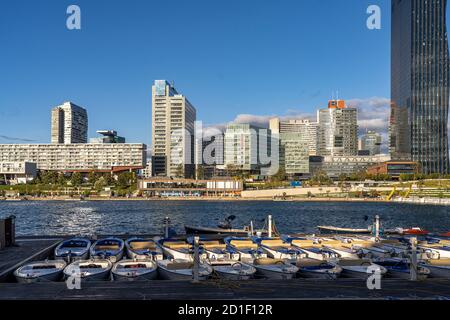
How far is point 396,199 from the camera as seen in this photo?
192 meters

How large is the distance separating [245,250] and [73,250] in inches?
471

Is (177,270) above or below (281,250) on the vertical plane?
above

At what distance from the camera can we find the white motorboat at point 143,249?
29855 millimetres

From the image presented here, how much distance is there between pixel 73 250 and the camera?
31547 mm

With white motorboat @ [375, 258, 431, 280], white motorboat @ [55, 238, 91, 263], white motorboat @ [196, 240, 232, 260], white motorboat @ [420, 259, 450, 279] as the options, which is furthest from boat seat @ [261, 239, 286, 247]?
white motorboat @ [55, 238, 91, 263]

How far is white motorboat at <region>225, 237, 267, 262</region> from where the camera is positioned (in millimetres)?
29656

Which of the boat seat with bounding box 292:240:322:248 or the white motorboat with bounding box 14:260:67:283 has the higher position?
the white motorboat with bounding box 14:260:67:283

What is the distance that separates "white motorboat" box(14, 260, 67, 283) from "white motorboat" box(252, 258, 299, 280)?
35.3ft

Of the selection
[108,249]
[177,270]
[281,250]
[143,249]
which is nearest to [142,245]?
Result: [143,249]

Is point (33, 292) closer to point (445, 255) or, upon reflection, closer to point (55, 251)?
point (55, 251)

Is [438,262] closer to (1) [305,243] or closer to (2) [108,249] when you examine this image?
(1) [305,243]

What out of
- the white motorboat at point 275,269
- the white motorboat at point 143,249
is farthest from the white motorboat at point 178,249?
the white motorboat at point 275,269

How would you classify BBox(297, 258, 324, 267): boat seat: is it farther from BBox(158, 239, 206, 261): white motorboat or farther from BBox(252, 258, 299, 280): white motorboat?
BBox(158, 239, 206, 261): white motorboat
